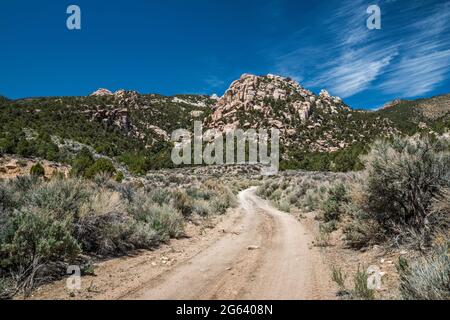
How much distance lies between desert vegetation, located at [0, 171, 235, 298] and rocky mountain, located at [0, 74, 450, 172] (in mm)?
41147

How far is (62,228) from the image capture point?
19.1 ft

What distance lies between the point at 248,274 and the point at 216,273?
0.64 m

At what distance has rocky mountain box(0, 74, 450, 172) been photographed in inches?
2359

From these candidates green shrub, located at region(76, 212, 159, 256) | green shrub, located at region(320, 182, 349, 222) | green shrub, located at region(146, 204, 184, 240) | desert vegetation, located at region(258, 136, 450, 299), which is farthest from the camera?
green shrub, located at region(320, 182, 349, 222)

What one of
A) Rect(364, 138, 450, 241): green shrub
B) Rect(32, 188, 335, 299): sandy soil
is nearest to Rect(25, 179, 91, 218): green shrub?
Rect(32, 188, 335, 299): sandy soil

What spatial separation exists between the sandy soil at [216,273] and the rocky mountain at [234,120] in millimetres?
43682

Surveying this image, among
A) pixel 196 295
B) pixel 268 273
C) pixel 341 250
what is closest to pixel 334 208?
pixel 341 250

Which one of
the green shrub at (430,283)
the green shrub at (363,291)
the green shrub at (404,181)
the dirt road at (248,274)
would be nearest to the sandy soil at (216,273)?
the dirt road at (248,274)

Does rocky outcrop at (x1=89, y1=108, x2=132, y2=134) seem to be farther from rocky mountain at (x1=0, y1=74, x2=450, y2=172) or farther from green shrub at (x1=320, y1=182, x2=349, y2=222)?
green shrub at (x1=320, y1=182, x2=349, y2=222)

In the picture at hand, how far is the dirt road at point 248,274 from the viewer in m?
4.73

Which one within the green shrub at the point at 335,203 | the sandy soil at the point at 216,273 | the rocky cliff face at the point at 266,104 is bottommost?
the sandy soil at the point at 216,273

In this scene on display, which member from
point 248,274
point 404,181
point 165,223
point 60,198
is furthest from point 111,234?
point 404,181

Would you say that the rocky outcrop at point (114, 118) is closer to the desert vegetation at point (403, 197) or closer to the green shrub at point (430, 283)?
the desert vegetation at point (403, 197)

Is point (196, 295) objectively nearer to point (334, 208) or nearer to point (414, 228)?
point (414, 228)
